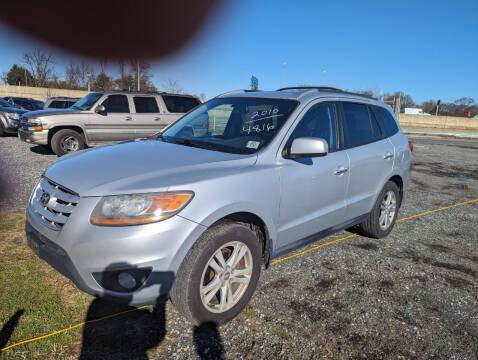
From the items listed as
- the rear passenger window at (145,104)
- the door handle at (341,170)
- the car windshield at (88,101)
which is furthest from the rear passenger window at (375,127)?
the car windshield at (88,101)

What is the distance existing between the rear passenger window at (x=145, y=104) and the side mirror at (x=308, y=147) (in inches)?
310

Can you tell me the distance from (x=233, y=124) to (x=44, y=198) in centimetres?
189

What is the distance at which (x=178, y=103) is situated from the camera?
1045 centimetres

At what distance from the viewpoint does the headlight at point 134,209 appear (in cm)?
225

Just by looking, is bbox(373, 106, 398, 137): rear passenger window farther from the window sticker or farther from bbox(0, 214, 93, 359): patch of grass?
bbox(0, 214, 93, 359): patch of grass

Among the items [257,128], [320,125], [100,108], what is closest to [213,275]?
[257,128]

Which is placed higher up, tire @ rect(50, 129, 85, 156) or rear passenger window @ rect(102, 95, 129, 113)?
rear passenger window @ rect(102, 95, 129, 113)

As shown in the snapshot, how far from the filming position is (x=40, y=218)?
102 inches

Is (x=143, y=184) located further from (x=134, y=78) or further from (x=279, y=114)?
(x=134, y=78)

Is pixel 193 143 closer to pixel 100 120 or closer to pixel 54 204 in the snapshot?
pixel 54 204

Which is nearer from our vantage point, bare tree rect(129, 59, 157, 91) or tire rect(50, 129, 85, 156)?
tire rect(50, 129, 85, 156)

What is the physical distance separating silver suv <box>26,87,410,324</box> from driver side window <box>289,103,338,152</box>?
0.05 feet

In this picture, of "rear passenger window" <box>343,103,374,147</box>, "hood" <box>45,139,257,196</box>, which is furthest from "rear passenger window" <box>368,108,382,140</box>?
"hood" <box>45,139,257,196</box>

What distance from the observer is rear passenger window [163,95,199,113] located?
1030 centimetres
